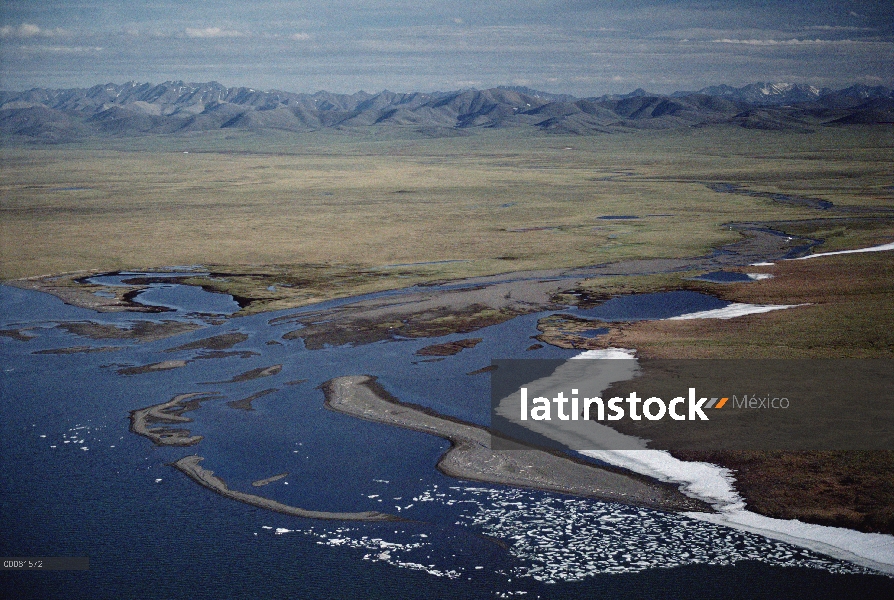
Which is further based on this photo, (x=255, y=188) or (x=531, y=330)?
(x=255, y=188)

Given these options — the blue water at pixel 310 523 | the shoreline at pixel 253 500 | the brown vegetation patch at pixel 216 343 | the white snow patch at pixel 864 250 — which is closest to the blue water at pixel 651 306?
the blue water at pixel 310 523

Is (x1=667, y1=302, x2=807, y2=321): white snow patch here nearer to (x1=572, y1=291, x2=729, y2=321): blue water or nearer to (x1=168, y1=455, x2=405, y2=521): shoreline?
(x1=572, y1=291, x2=729, y2=321): blue water

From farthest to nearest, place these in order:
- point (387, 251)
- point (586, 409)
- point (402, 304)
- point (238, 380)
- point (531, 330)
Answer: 1. point (387, 251)
2. point (402, 304)
3. point (531, 330)
4. point (238, 380)
5. point (586, 409)

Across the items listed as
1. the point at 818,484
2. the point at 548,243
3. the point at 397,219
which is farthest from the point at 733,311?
the point at 397,219

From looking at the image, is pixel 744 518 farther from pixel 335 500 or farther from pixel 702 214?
pixel 702 214

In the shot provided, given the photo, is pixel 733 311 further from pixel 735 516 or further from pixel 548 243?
pixel 548 243

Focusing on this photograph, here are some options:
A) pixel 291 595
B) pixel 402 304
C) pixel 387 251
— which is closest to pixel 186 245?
pixel 387 251

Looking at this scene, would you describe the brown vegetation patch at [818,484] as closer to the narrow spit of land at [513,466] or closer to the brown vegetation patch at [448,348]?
the narrow spit of land at [513,466]

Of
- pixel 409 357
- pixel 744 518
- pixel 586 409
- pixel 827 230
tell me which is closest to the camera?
pixel 744 518
